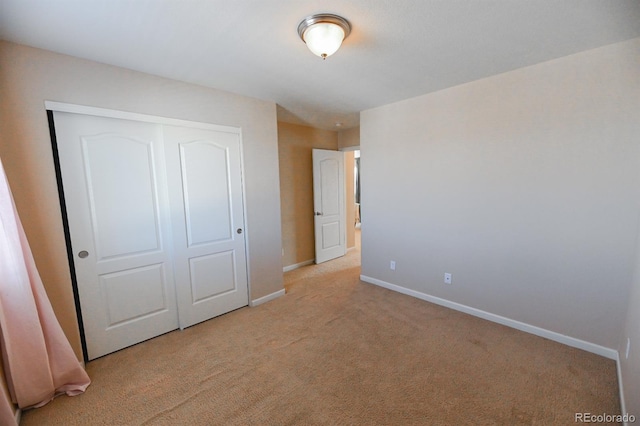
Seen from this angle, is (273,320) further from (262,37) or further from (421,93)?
(421,93)

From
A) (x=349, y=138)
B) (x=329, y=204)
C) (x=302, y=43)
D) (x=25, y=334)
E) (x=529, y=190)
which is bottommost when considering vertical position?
(x=25, y=334)

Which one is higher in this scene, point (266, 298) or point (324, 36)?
point (324, 36)

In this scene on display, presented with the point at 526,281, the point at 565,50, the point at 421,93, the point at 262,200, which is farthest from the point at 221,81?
the point at 526,281

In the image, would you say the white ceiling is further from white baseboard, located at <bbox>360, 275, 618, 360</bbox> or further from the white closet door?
white baseboard, located at <bbox>360, 275, 618, 360</bbox>

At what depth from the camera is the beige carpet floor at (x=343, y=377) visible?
5.40 ft

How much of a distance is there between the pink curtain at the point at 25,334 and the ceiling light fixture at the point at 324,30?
6.36 ft

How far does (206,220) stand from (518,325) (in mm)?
3260

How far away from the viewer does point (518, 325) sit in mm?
2535

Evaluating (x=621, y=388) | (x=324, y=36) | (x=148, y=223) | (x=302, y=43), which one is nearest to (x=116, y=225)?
(x=148, y=223)

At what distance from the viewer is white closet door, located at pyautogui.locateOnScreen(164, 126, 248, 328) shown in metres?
2.55

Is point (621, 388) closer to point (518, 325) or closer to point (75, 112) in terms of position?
point (518, 325)

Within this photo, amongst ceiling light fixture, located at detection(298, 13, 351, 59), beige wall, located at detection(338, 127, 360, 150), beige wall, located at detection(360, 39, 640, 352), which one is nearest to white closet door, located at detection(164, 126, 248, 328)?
ceiling light fixture, located at detection(298, 13, 351, 59)

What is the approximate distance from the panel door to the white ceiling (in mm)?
617

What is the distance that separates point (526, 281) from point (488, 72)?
1963mm
